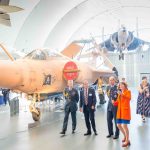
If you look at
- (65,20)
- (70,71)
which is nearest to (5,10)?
(70,71)

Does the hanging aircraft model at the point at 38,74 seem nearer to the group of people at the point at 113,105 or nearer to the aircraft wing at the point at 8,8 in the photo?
the group of people at the point at 113,105

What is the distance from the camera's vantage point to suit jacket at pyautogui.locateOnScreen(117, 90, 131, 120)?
222 inches

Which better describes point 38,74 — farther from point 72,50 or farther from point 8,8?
point 72,50

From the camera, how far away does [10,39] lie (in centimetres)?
1795

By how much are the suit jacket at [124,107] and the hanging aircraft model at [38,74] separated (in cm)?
260

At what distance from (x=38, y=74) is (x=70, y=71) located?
52.9 inches

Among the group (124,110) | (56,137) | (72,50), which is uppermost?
(72,50)

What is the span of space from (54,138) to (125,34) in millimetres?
9896

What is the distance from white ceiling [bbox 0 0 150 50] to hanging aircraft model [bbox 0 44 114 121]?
861cm

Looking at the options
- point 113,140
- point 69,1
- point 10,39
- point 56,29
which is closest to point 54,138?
point 113,140

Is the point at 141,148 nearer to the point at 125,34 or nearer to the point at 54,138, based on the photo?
the point at 54,138

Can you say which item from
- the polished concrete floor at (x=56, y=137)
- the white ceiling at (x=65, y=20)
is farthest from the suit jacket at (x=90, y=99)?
the white ceiling at (x=65, y=20)

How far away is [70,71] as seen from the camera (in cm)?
868

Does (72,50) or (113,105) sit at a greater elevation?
(72,50)
